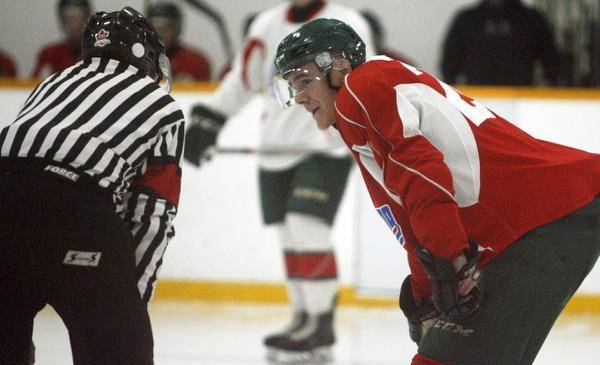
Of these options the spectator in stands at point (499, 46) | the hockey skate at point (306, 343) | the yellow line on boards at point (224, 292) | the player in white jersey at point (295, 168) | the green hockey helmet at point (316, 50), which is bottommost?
the yellow line on boards at point (224, 292)

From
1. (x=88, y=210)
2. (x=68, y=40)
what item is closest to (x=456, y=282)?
(x=88, y=210)

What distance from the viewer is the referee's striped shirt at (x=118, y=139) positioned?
2.31 m

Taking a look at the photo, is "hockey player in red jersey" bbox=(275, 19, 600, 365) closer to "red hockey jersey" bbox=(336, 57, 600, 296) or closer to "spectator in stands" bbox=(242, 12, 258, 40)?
"red hockey jersey" bbox=(336, 57, 600, 296)

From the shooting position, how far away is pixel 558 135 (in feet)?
19.4

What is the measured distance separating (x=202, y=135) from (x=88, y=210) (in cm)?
268

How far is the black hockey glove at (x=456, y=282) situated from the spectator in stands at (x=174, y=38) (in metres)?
4.41

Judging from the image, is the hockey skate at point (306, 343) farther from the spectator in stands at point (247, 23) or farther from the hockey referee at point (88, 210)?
the hockey referee at point (88, 210)

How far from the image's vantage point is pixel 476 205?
A: 2.28 m

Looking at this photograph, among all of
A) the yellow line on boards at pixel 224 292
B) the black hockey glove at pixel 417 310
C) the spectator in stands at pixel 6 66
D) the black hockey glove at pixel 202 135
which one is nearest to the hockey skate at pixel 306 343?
the black hockey glove at pixel 202 135

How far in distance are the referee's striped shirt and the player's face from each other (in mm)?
268

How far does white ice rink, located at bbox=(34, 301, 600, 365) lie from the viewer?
4.55 metres

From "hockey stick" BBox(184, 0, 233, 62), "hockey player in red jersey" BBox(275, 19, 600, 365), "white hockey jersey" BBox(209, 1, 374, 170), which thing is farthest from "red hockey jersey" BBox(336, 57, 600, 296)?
"hockey stick" BBox(184, 0, 233, 62)

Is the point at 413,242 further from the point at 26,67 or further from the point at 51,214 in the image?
the point at 26,67

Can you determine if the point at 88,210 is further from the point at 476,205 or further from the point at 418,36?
the point at 418,36
